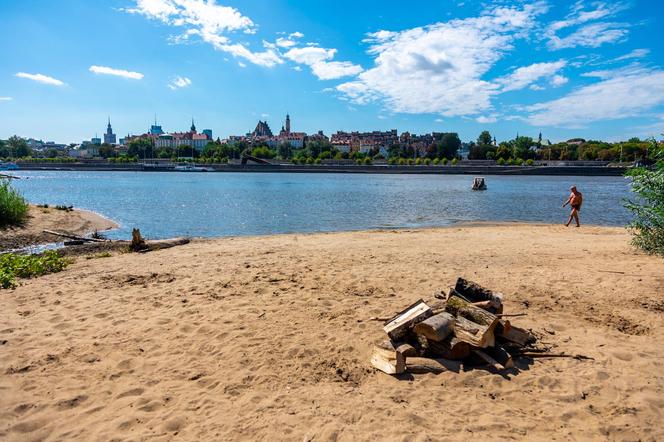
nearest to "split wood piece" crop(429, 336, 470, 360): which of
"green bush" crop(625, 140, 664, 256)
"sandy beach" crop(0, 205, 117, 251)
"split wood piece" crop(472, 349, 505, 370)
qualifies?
"split wood piece" crop(472, 349, 505, 370)

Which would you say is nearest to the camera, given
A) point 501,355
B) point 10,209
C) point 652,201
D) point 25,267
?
point 501,355

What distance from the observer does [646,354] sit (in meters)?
5.93

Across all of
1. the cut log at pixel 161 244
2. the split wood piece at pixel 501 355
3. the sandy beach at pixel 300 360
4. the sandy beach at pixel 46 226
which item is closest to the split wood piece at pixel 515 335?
the split wood piece at pixel 501 355

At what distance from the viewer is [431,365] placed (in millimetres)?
5566

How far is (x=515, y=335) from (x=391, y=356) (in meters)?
1.90

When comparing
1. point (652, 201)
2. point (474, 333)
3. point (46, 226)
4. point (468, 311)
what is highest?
point (652, 201)

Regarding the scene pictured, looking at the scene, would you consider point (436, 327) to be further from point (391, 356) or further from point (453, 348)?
point (391, 356)

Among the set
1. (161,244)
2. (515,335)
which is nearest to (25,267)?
(161,244)

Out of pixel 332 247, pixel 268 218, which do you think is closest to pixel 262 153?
pixel 268 218

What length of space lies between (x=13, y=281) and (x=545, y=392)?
1100cm

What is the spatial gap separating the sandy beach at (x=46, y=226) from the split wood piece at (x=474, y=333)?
59.6 ft

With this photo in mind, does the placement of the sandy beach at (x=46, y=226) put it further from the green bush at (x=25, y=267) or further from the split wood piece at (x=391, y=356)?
the split wood piece at (x=391, y=356)

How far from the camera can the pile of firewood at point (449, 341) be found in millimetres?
5566

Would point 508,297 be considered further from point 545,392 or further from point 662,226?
point 662,226
